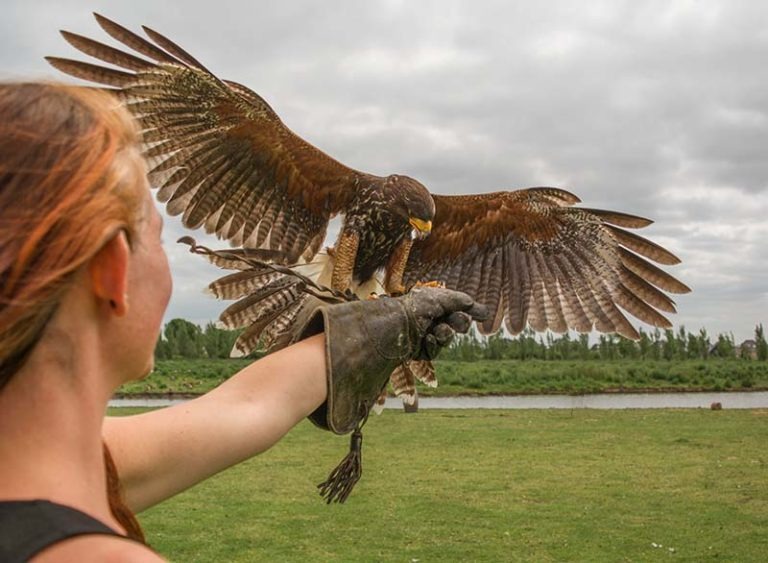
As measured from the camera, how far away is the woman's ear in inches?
42.7

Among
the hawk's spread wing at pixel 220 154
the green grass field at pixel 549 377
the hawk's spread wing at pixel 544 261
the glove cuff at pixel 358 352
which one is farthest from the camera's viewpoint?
the green grass field at pixel 549 377

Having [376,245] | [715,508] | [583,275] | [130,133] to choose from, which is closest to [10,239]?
[130,133]

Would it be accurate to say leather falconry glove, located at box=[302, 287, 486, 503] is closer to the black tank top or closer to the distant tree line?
the black tank top

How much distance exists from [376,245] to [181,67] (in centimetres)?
156

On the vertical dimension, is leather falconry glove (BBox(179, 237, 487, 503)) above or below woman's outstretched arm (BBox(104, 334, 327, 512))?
above

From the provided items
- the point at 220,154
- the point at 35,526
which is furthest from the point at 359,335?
the point at 220,154

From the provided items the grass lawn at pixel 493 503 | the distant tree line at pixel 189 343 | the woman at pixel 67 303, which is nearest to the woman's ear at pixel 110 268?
the woman at pixel 67 303

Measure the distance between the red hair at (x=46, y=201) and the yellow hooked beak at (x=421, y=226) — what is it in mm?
4270

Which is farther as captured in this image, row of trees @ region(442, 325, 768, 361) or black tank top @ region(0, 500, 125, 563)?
row of trees @ region(442, 325, 768, 361)

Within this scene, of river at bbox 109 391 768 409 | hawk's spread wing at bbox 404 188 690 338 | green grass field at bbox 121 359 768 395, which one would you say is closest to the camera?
hawk's spread wing at bbox 404 188 690 338

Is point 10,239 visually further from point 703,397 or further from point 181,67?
point 703,397

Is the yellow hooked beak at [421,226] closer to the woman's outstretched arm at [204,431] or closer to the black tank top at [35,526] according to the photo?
the woman's outstretched arm at [204,431]

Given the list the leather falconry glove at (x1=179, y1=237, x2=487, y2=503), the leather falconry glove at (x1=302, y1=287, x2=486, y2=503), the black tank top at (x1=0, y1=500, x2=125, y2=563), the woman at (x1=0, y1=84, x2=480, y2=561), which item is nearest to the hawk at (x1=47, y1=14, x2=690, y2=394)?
the leather falconry glove at (x1=179, y1=237, x2=487, y2=503)

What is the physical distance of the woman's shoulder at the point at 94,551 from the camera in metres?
0.94
